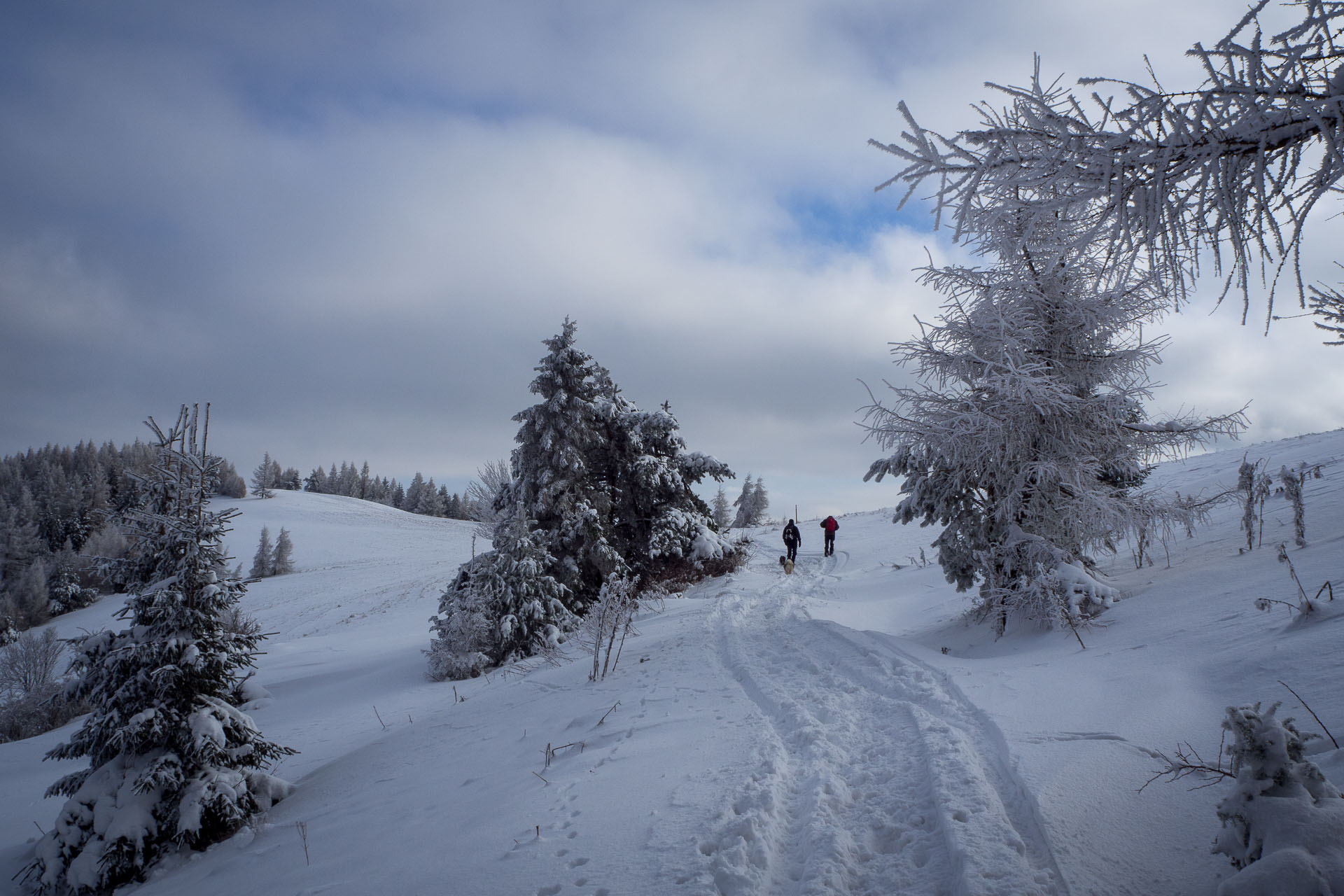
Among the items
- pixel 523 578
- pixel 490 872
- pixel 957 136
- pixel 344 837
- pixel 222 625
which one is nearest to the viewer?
pixel 957 136

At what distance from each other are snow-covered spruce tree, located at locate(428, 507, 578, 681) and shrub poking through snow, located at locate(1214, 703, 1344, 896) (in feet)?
36.3

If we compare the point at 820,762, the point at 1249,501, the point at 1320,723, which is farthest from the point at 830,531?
the point at 1320,723

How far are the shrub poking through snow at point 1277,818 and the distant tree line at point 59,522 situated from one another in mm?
8480

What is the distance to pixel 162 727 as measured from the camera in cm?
553

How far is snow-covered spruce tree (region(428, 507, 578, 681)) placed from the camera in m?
12.0

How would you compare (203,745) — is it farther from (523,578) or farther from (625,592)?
(523,578)

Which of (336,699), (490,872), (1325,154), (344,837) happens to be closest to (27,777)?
(336,699)

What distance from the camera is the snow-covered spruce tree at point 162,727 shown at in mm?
5219

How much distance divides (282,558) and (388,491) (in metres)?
72.1

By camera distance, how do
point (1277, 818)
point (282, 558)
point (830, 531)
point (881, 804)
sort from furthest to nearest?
point (282, 558)
point (830, 531)
point (881, 804)
point (1277, 818)

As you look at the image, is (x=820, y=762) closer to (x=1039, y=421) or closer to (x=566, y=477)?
(x=1039, y=421)

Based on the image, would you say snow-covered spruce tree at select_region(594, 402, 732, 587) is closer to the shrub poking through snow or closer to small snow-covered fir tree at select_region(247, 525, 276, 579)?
the shrub poking through snow

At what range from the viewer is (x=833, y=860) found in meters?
3.02

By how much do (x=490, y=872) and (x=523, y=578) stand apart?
1004cm
